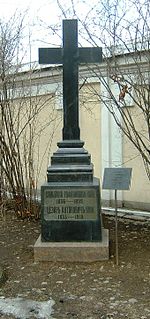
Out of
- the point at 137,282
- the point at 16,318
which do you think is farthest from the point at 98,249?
the point at 16,318

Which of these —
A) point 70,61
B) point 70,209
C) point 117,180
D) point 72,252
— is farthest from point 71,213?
point 70,61

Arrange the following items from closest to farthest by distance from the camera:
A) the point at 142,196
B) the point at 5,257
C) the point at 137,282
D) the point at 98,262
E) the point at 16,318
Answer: the point at 16,318, the point at 137,282, the point at 98,262, the point at 5,257, the point at 142,196

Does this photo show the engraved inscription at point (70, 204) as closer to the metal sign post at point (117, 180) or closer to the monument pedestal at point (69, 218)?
the monument pedestal at point (69, 218)

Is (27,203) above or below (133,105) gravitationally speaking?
below

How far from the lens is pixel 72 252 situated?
219 inches

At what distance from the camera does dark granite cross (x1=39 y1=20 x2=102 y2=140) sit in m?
6.11

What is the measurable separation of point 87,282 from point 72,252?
25.2 inches

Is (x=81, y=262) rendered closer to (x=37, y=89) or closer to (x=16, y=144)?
(x=16, y=144)

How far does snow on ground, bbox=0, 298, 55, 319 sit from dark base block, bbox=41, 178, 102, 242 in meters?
1.29

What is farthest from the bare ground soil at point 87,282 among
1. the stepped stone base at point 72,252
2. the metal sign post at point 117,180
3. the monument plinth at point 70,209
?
the metal sign post at point 117,180

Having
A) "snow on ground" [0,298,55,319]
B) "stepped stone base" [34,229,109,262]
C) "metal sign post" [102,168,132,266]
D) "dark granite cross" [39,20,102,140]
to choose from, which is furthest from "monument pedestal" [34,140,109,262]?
"snow on ground" [0,298,55,319]

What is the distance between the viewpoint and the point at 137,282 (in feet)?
16.1

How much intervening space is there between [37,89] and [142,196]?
109 inches

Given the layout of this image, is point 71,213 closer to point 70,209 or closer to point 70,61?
point 70,209
